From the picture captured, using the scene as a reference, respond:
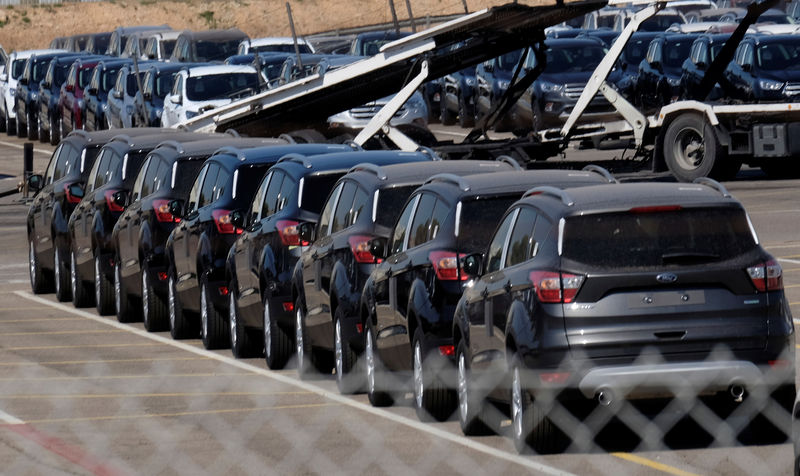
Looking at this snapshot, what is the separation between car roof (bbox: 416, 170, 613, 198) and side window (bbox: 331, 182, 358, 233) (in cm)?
147

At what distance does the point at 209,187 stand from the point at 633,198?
25.1ft

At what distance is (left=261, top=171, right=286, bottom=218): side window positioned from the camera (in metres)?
15.9

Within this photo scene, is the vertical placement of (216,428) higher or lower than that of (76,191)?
higher

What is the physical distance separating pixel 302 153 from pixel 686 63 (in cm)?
1536

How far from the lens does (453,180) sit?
1255cm

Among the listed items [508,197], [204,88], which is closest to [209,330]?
[508,197]

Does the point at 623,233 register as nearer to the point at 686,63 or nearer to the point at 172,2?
the point at 686,63

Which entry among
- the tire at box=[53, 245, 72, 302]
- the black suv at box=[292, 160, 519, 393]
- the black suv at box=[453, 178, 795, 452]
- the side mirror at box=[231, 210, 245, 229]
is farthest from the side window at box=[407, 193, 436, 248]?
the tire at box=[53, 245, 72, 302]

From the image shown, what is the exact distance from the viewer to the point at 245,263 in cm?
1594

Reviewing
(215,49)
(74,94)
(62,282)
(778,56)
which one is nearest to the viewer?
(62,282)

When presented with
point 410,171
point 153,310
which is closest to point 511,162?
point 410,171

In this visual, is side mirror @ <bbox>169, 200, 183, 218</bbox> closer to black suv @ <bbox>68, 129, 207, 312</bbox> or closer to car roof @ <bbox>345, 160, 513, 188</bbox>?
black suv @ <bbox>68, 129, 207, 312</bbox>

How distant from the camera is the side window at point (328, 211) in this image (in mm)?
14555

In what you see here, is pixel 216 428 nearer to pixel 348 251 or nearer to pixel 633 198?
pixel 348 251
